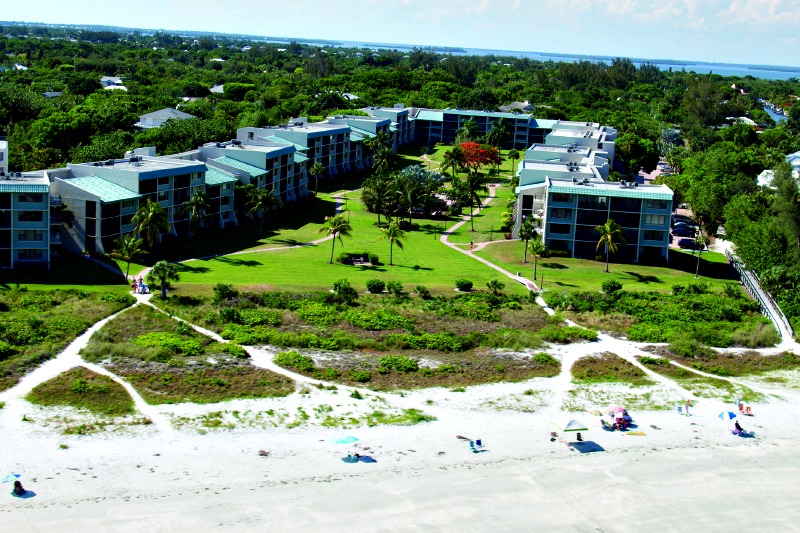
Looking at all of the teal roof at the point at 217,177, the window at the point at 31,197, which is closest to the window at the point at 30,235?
the window at the point at 31,197

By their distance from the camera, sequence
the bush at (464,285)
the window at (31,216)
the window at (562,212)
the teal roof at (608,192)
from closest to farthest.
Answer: the window at (31,216) → the bush at (464,285) → the teal roof at (608,192) → the window at (562,212)

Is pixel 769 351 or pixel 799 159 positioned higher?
pixel 799 159

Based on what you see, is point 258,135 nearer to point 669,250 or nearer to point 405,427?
point 669,250

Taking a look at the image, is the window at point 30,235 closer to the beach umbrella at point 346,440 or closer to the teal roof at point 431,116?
the beach umbrella at point 346,440

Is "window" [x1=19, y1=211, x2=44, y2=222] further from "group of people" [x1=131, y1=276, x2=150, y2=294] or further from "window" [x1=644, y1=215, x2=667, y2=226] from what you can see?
"window" [x1=644, y1=215, x2=667, y2=226]

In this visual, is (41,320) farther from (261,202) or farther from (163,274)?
(261,202)

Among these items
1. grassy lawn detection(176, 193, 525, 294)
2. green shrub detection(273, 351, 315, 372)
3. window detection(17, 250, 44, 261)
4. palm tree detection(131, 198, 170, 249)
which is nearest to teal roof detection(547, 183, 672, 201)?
grassy lawn detection(176, 193, 525, 294)

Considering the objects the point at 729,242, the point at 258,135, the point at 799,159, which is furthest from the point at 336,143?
the point at 799,159
